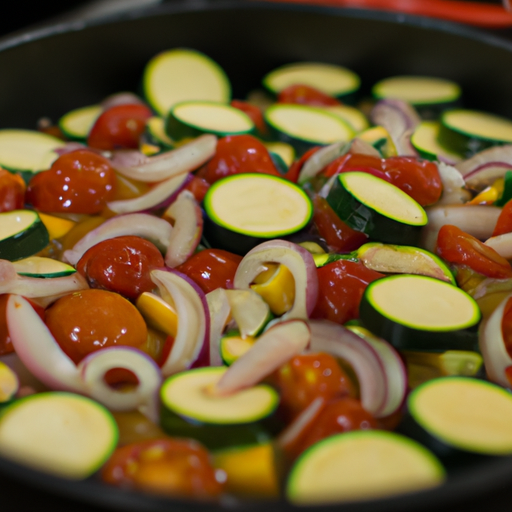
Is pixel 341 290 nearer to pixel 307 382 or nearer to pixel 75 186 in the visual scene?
pixel 307 382

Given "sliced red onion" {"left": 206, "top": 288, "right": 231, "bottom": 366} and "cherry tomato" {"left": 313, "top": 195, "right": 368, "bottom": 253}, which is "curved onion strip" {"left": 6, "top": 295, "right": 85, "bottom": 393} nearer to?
"sliced red onion" {"left": 206, "top": 288, "right": 231, "bottom": 366}

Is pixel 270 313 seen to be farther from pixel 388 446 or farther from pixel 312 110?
pixel 312 110

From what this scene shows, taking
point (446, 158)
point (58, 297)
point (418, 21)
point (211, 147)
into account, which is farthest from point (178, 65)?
point (58, 297)

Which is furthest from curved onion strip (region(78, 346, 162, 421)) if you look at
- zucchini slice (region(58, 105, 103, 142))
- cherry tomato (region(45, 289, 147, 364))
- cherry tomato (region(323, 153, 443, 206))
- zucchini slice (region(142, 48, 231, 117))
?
zucchini slice (region(142, 48, 231, 117))

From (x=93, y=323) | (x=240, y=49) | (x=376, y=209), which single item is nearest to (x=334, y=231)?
(x=376, y=209)

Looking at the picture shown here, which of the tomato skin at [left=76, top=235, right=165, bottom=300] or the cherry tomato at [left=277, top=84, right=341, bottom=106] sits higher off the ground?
the cherry tomato at [left=277, top=84, right=341, bottom=106]

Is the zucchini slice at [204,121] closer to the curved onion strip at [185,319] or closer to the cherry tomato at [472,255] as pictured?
the curved onion strip at [185,319]
